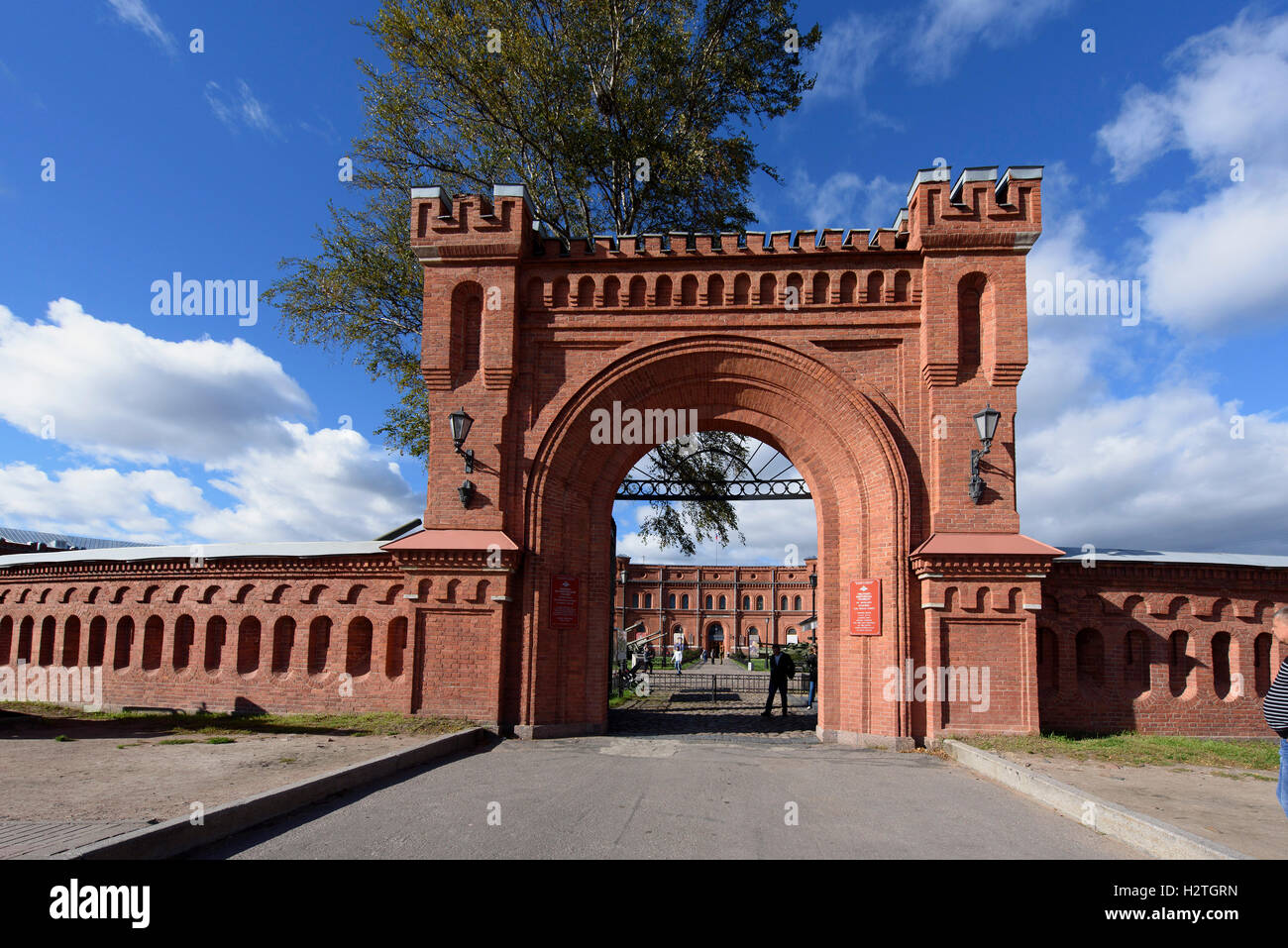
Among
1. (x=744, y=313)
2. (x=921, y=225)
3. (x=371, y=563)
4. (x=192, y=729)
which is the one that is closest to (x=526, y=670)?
(x=371, y=563)

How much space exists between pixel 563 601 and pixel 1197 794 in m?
8.15

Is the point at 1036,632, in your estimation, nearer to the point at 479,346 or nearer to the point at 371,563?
the point at 479,346

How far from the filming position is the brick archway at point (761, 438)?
36.0 ft

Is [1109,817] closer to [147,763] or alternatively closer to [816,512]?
[816,512]

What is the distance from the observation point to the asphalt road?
5.32 meters

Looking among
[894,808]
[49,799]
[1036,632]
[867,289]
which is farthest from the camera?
[867,289]

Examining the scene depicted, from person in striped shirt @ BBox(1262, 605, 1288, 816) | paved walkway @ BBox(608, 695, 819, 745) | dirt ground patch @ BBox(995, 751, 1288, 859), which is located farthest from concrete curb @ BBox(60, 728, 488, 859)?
person in striped shirt @ BBox(1262, 605, 1288, 816)

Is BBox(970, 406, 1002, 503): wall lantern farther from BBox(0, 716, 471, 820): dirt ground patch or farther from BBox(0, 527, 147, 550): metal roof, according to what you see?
BBox(0, 527, 147, 550): metal roof

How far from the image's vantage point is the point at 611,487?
40.5 feet

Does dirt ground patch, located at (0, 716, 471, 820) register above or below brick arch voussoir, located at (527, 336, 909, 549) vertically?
below

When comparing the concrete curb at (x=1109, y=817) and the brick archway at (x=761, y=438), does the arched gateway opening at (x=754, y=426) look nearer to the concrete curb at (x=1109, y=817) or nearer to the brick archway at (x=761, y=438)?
the brick archway at (x=761, y=438)

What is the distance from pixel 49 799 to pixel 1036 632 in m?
11.8

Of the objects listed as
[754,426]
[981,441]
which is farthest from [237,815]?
[981,441]

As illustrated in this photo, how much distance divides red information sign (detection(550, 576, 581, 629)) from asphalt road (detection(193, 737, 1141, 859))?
2.46 metres
